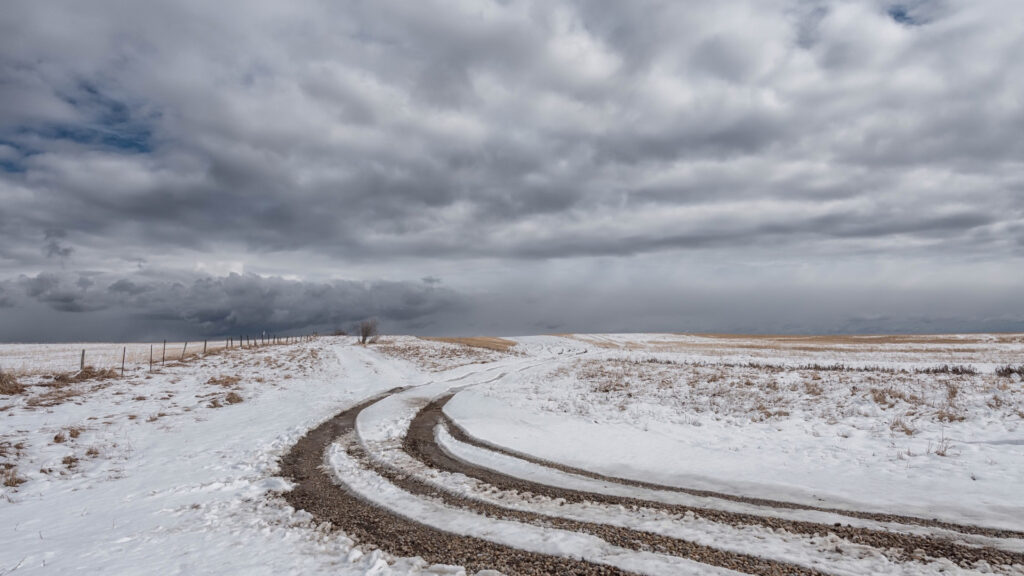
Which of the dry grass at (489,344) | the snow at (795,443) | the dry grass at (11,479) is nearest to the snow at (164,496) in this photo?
the dry grass at (11,479)

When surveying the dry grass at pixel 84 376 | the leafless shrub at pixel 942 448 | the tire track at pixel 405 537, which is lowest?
the tire track at pixel 405 537

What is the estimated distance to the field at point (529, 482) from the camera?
7.19m

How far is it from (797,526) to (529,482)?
5.12 meters

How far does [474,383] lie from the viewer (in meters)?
31.5

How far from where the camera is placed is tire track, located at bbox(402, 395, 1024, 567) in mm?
6789

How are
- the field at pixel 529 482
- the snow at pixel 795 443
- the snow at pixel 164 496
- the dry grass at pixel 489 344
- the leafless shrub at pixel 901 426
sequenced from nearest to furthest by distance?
the field at pixel 529 482, the snow at pixel 164 496, the snow at pixel 795 443, the leafless shrub at pixel 901 426, the dry grass at pixel 489 344

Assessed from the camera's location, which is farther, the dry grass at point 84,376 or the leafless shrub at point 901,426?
the dry grass at point 84,376

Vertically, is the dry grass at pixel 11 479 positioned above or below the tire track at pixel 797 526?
below

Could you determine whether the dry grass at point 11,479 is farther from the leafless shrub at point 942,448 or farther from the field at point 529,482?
the leafless shrub at point 942,448

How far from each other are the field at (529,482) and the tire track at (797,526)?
0.15ft

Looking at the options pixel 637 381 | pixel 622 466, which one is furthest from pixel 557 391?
pixel 622 466

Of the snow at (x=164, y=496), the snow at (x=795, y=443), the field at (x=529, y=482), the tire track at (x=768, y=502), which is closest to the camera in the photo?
the field at (x=529, y=482)

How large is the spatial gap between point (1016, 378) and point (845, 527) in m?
22.7

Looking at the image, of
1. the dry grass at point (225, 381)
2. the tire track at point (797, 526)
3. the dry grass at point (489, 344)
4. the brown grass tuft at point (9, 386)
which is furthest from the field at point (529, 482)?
the dry grass at point (489, 344)
